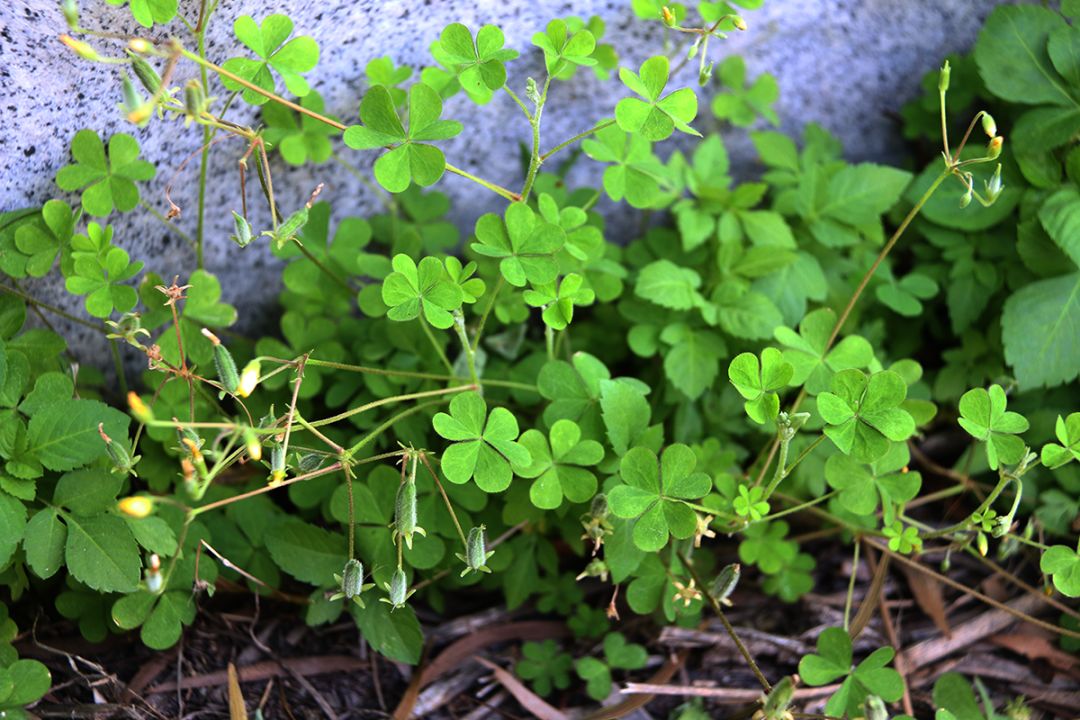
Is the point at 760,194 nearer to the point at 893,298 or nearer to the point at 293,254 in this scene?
the point at 893,298

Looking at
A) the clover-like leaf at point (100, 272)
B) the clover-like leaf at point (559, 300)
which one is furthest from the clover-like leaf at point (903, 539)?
the clover-like leaf at point (100, 272)

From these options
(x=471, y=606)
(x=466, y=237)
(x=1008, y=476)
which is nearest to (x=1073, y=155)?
(x=1008, y=476)

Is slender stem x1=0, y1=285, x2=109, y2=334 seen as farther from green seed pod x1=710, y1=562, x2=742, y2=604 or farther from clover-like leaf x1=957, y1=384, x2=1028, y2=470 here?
clover-like leaf x1=957, y1=384, x2=1028, y2=470

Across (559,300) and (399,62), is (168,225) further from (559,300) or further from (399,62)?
(559,300)

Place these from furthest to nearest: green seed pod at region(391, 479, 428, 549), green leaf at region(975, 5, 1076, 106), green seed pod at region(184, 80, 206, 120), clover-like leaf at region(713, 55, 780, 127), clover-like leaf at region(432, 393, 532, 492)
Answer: clover-like leaf at region(713, 55, 780, 127) < green leaf at region(975, 5, 1076, 106) < clover-like leaf at region(432, 393, 532, 492) < green seed pod at region(391, 479, 428, 549) < green seed pod at region(184, 80, 206, 120)

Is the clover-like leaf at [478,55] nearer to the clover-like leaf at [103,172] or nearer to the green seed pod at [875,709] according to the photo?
the clover-like leaf at [103,172]

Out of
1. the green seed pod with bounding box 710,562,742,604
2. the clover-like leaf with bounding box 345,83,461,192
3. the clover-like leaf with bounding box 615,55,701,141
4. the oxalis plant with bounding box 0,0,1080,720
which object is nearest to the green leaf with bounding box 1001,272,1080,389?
the oxalis plant with bounding box 0,0,1080,720
